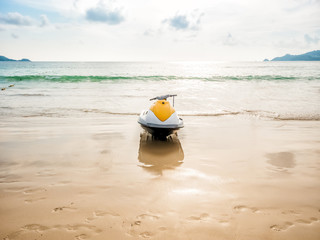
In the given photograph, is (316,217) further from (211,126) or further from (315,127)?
(315,127)

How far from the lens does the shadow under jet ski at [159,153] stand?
5152mm

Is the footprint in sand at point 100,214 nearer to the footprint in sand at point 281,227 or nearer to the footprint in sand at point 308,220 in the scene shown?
the footprint in sand at point 281,227

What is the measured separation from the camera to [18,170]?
15.8ft

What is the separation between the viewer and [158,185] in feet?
14.0

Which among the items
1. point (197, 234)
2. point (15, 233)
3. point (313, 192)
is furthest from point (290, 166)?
point (15, 233)

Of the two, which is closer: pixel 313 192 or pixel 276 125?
pixel 313 192

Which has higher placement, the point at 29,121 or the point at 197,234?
the point at 29,121

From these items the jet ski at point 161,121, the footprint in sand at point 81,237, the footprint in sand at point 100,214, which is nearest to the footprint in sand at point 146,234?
the footprint in sand at point 100,214

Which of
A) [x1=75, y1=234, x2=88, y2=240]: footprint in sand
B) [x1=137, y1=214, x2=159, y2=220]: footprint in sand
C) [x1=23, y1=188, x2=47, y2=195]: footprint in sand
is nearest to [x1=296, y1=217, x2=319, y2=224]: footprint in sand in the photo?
[x1=137, y1=214, x2=159, y2=220]: footprint in sand

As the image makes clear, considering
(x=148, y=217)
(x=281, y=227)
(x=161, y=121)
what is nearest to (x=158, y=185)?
(x=148, y=217)

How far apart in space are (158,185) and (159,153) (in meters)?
1.76

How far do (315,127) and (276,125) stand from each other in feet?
4.50

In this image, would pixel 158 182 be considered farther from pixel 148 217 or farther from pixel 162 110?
pixel 162 110

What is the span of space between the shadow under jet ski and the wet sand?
0.03 m
